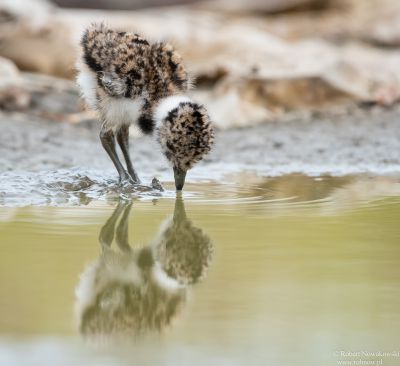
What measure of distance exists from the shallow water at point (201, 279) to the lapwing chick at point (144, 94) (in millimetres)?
363

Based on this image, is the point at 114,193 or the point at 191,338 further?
the point at 114,193

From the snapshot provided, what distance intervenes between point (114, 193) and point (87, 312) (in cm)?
299

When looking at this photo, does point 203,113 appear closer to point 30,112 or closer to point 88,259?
point 88,259

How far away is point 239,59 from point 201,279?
307 inches

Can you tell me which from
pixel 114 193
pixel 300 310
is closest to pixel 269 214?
pixel 114 193

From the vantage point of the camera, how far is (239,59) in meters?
11.6

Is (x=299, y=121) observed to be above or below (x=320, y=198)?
above

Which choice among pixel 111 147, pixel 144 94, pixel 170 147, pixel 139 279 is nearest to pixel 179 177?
pixel 170 147

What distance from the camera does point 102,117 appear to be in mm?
6750

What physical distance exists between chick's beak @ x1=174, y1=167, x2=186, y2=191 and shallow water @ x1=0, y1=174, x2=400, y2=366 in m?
0.15

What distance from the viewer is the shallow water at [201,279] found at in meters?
3.12

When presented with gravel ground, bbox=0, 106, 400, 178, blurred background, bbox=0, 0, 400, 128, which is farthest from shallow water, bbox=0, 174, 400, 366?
blurred background, bbox=0, 0, 400, 128

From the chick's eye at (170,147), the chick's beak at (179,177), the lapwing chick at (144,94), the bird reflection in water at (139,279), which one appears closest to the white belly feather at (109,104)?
the lapwing chick at (144,94)

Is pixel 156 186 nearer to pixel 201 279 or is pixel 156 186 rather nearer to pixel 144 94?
pixel 144 94
